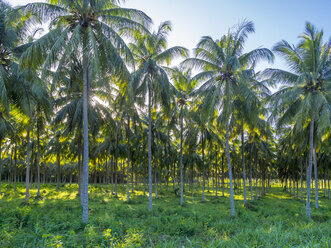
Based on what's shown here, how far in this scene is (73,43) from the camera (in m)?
9.71

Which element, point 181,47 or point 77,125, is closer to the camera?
point 181,47

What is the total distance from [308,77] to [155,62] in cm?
1002

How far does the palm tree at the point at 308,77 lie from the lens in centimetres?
1448

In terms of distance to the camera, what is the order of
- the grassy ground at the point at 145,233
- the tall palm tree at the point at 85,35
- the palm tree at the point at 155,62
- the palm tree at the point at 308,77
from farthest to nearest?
1. the palm tree at the point at 155,62
2. the palm tree at the point at 308,77
3. the tall palm tree at the point at 85,35
4. the grassy ground at the point at 145,233

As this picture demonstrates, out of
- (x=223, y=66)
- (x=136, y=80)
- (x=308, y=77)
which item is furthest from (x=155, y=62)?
(x=308, y=77)

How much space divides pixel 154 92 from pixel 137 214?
7993mm

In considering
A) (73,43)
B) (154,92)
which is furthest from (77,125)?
(73,43)

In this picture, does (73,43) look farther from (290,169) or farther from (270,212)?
(290,169)

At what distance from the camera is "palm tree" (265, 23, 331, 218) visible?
570 inches

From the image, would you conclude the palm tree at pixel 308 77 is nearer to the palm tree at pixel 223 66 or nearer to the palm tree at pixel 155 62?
the palm tree at pixel 223 66

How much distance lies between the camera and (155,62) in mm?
15758

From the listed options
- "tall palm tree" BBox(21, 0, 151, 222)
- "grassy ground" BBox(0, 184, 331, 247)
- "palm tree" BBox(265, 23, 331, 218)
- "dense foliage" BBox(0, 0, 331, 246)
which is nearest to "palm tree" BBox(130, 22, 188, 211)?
"dense foliage" BBox(0, 0, 331, 246)

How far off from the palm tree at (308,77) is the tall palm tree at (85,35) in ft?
33.0

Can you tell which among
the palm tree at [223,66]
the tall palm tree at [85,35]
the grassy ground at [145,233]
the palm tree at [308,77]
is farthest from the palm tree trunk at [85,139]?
the palm tree at [308,77]
